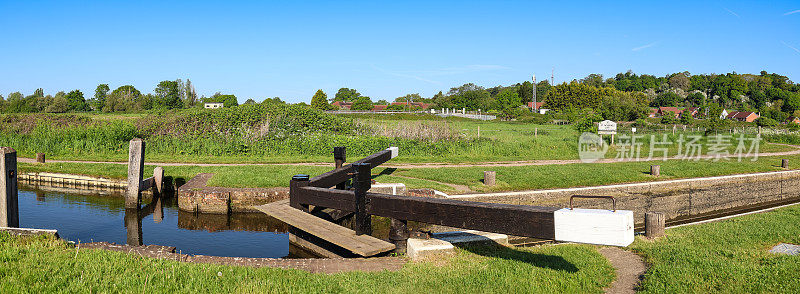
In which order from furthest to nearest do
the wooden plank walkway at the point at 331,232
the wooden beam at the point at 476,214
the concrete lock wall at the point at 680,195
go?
the concrete lock wall at the point at 680,195 < the wooden plank walkway at the point at 331,232 < the wooden beam at the point at 476,214

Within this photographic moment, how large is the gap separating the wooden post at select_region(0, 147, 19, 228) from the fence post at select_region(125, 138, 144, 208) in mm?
4444

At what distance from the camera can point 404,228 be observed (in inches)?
250

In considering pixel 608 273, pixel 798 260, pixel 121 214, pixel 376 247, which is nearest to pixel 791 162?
pixel 798 260

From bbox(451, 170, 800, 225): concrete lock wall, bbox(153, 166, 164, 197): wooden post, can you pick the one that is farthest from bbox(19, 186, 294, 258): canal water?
bbox(451, 170, 800, 225): concrete lock wall

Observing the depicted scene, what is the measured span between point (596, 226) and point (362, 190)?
3147mm

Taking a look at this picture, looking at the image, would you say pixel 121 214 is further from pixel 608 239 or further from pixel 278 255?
pixel 608 239

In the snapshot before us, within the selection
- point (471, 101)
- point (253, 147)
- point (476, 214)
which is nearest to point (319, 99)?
point (471, 101)

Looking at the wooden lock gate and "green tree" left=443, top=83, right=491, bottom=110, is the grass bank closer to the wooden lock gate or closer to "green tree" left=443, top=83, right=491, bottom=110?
the wooden lock gate

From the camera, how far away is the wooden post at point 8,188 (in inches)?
284

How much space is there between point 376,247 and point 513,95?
99.2 meters

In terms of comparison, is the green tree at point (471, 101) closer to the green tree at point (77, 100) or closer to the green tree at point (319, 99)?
the green tree at point (319, 99)

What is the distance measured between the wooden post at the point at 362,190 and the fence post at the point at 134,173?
757 centimetres

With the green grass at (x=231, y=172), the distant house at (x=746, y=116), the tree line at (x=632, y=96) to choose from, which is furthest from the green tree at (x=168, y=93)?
the distant house at (x=746, y=116)

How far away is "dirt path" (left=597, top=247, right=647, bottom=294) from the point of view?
16.7 ft
